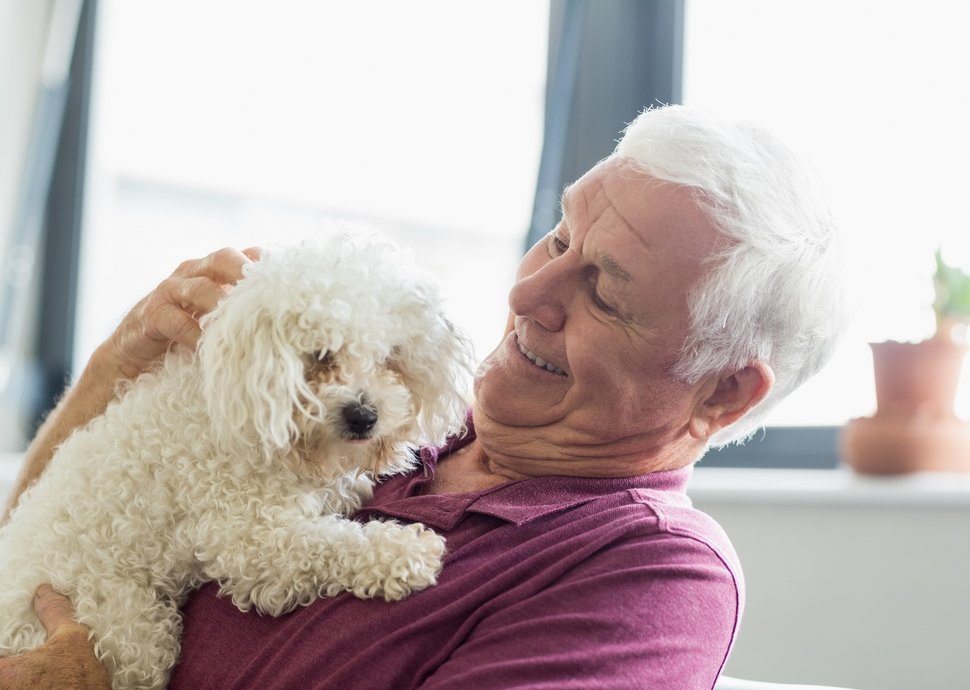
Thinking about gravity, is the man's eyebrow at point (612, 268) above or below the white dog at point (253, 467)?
above

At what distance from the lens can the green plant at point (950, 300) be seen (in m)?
2.06

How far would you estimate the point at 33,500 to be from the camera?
139 cm

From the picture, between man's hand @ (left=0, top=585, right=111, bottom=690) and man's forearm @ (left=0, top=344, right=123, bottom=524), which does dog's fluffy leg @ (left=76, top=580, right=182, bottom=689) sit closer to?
man's hand @ (left=0, top=585, right=111, bottom=690)

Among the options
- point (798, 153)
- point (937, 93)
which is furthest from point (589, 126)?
point (798, 153)

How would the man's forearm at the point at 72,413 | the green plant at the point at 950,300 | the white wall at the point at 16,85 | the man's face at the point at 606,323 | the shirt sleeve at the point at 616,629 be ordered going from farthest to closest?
1. the white wall at the point at 16,85
2. the green plant at the point at 950,300
3. the man's forearm at the point at 72,413
4. the man's face at the point at 606,323
5. the shirt sleeve at the point at 616,629

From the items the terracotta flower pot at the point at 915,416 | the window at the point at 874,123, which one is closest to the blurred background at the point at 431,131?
the window at the point at 874,123

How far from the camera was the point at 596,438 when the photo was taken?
1.35m

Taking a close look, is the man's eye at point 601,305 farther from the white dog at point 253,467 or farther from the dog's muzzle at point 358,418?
the dog's muzzle at point 358,418

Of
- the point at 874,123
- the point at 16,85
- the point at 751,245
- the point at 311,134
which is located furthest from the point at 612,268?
the point at 16,85

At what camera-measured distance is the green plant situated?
206cm

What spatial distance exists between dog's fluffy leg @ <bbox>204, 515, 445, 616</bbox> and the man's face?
27cm

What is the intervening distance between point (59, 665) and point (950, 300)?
72.0 inches

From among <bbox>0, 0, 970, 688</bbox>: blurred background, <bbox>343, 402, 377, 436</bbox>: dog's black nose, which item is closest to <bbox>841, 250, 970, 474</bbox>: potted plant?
<bbox>0, 0, 970, 688</bbox>: blurred background

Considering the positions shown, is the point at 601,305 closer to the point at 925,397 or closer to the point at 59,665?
the point at 59,665
